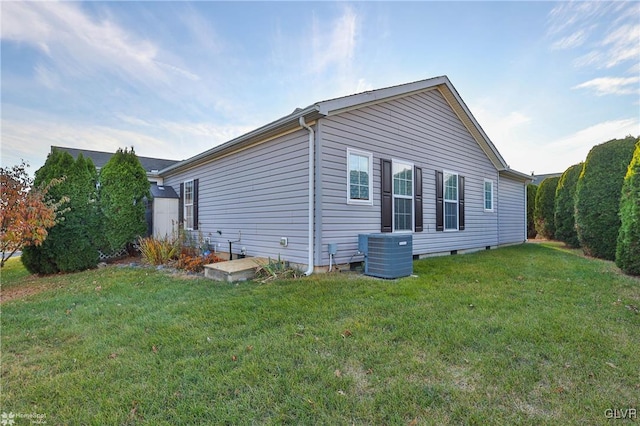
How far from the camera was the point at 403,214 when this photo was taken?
734 centimetres

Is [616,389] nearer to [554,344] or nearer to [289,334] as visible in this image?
[554,344]

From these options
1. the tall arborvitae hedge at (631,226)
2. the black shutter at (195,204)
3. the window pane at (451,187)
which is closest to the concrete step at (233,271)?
the black shutter at (195,204)

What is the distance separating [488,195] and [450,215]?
9.65ft

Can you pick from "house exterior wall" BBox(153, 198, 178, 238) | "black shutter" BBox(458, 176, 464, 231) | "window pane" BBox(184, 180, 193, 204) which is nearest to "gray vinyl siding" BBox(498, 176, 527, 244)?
"black shutter" BBox(458, 176, 464, 231)

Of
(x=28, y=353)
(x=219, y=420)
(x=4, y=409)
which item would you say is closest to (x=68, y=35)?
(x=28, y=353)

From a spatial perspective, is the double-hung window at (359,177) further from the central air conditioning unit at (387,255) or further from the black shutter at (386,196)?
the central air conditioning unit at (387,255)

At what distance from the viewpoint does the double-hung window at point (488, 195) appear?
34.1 ft

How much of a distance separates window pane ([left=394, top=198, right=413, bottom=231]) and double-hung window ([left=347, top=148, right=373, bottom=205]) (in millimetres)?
1022

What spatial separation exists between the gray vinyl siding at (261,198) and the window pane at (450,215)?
4840 millimetres

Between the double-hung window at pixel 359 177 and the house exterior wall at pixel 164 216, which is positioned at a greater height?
the double-hung window at pixel 359 177

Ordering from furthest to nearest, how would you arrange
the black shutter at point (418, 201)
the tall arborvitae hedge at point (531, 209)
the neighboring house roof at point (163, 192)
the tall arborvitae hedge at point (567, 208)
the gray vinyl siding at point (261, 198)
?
the tall arborvitae hedge at point (531, 209) < the tall arborvitae hedge at point (567, 208) < the neighboring house roof at point (163, 192) < the black shutter at point (418, 201) < the gray vinyl siding at point (261, 198)

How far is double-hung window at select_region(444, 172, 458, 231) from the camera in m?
8.64

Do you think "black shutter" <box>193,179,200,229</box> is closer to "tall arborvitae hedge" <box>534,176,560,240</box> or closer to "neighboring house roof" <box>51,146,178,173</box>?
"neighboring house roof" <box>51,146,178,173</box>

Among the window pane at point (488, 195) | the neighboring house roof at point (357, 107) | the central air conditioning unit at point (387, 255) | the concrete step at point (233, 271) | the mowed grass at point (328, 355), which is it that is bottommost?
the mowed grass at point (328, 355)
